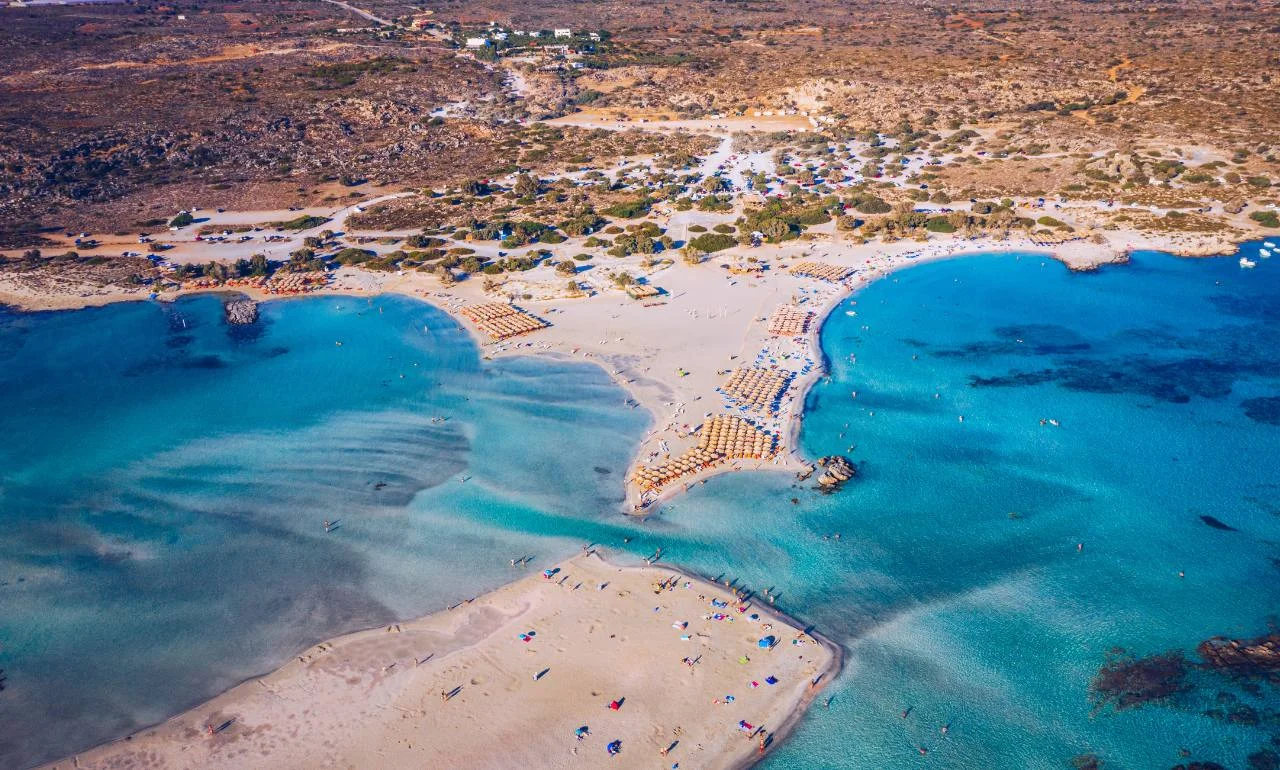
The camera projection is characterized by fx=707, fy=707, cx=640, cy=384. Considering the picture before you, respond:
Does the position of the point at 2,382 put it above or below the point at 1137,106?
below

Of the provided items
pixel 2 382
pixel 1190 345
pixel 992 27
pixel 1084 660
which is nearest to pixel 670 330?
pixel 1084 660

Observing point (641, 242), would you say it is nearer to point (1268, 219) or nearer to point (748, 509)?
point (748, 509)

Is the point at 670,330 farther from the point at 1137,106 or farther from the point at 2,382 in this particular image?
the point at 1137,106

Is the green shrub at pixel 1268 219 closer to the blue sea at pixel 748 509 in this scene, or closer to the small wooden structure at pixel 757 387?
the blue sea at pixel 748 509

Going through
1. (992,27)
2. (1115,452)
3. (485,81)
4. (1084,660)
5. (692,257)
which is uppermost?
(992,27)

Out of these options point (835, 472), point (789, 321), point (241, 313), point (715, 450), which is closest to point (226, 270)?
point (241, 313)

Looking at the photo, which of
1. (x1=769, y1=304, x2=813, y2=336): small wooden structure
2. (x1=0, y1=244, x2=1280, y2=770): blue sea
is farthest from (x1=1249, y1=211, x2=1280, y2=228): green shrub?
(x1=769, y1=304, x2=813, y2=336): small wooden structure

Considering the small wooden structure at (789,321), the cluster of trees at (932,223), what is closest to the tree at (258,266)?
the small wooden structure at (789,321)
